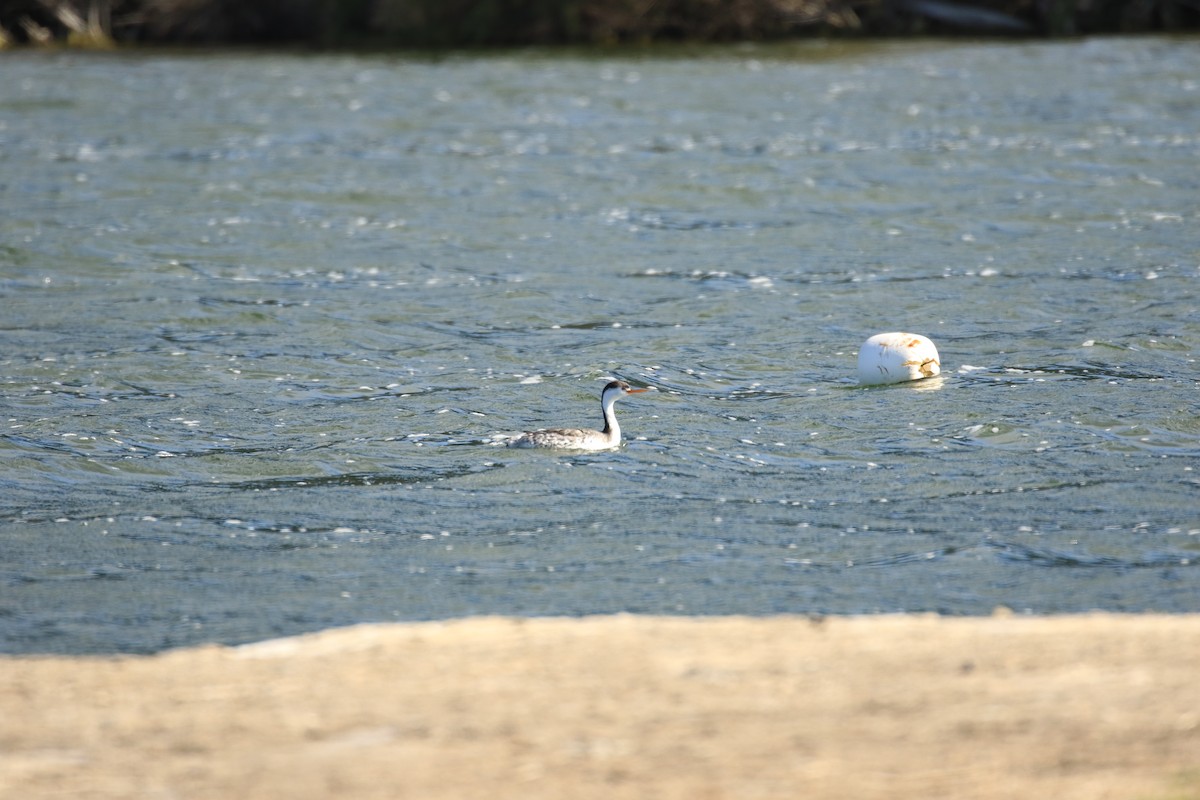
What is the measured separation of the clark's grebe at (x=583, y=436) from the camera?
41.7 ft

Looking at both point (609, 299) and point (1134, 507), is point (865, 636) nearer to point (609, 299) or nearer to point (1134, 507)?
point (1134, 507)

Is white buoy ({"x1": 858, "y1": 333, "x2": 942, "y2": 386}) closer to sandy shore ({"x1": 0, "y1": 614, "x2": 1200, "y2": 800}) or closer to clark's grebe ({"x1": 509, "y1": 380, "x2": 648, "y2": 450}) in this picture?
clark's grebe ({"x1": 509, "y1": 380, "x2": 648, "y2": 450})

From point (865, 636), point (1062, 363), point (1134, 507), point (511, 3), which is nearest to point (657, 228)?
point (1062, 363)

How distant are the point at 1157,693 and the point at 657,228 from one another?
1667cm

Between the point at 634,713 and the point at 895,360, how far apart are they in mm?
8563

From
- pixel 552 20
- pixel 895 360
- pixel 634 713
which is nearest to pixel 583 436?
pixel 895 360

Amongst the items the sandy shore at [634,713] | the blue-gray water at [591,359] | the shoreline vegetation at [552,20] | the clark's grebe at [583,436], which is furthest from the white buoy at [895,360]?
the shoreline vegetation at [552,20]

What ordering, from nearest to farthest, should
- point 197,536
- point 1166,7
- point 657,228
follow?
point 197,536 → point 657,228 → point 1166,7

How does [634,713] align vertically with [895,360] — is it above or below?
above

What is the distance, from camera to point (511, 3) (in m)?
46.4

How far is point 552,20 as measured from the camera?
4631 centimetres

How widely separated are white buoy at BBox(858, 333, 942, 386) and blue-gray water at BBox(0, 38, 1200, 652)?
15 cm

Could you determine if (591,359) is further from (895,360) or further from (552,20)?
(552,20)

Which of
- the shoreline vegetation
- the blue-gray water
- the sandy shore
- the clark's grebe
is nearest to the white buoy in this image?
the blue-gray water
